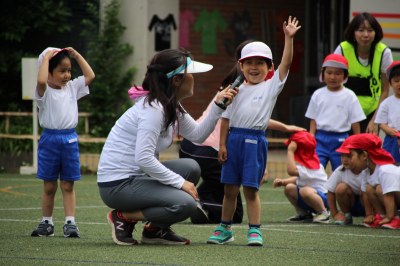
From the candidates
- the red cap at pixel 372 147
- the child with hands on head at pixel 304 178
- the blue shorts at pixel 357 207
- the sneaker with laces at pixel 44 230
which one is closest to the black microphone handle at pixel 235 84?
the sneaker with laces at pixel 44 230

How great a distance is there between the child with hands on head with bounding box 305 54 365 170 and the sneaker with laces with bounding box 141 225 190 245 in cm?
299

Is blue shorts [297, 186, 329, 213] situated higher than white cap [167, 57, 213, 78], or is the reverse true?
white cap [167, 57, 213, 78]

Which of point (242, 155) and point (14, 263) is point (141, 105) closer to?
point (242, 155)

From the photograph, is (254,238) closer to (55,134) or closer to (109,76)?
(55,134)

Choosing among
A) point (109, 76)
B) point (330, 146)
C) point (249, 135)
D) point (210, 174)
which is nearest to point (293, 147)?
point (330, 146)

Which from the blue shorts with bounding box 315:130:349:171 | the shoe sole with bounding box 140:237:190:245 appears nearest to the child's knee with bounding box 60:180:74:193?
the shoe sole with bounding box 140:237:190:245

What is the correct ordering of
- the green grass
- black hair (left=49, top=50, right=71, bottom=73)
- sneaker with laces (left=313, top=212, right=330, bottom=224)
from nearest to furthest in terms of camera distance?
the green grass → black hair (left=49, top=50, right=71, bottom=73) → sneaker with laces (left=313, top=212, right=330, bottom=224)

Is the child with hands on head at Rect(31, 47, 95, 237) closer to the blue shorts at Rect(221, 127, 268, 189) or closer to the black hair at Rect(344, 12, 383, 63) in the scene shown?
the blue shorts at Rect(221, 127, 268, 189)

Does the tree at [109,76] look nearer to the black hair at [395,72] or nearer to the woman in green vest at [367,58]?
the woman in green vest at [367,58]

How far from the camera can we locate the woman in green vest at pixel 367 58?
1006 centimetres

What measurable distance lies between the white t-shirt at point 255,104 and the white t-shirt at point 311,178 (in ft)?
7.37

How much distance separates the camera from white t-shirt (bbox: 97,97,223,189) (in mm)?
6973

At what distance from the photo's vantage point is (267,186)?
534 inches

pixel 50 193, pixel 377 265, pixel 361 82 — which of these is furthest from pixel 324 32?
pixel 377 265
